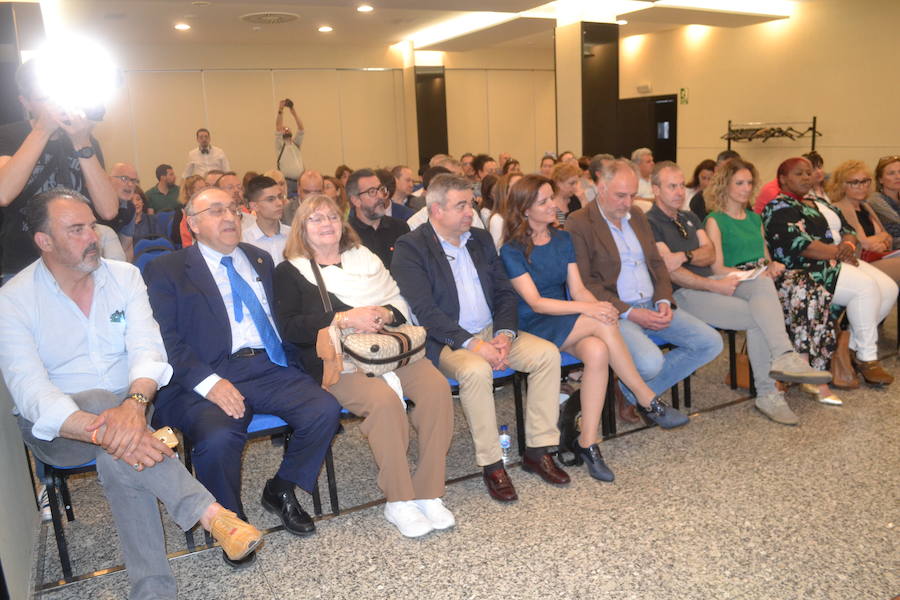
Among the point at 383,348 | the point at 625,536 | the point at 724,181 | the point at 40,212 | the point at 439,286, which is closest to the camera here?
the point at 40,212

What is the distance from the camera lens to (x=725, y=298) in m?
3.87

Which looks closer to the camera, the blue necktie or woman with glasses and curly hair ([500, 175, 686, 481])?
the blue necktie

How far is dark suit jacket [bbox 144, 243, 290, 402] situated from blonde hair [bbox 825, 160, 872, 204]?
4226 millimetres

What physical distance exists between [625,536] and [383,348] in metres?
1.17

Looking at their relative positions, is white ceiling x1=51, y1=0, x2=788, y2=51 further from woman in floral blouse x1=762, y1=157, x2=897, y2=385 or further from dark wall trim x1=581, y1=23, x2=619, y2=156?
woman in floral blouse x1=762, y1=157, x2=897, y2=385

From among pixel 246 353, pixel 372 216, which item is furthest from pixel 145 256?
pixel 372 216

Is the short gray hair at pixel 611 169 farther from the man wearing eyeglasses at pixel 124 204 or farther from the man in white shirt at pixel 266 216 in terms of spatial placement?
the man wearing eyeglasses at pixel 124 204

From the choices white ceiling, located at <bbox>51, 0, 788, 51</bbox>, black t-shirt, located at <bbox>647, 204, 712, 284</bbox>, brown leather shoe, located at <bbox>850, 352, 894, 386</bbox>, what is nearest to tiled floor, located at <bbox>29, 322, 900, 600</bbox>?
brown leather shoe, located at <bbox>850, 352, 894, 386</bbox>

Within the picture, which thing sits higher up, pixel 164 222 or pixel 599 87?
pixel 599 87

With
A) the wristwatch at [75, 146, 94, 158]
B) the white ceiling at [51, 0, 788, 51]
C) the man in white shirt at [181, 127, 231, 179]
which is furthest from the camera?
the man in white shirt at [181, 127, 231, 179]

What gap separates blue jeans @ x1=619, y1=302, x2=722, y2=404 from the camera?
3.42 m

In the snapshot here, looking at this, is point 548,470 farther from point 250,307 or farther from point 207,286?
point 207,286

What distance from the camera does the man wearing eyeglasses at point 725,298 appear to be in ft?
12.0

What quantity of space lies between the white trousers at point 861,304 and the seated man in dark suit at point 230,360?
3164 mm
